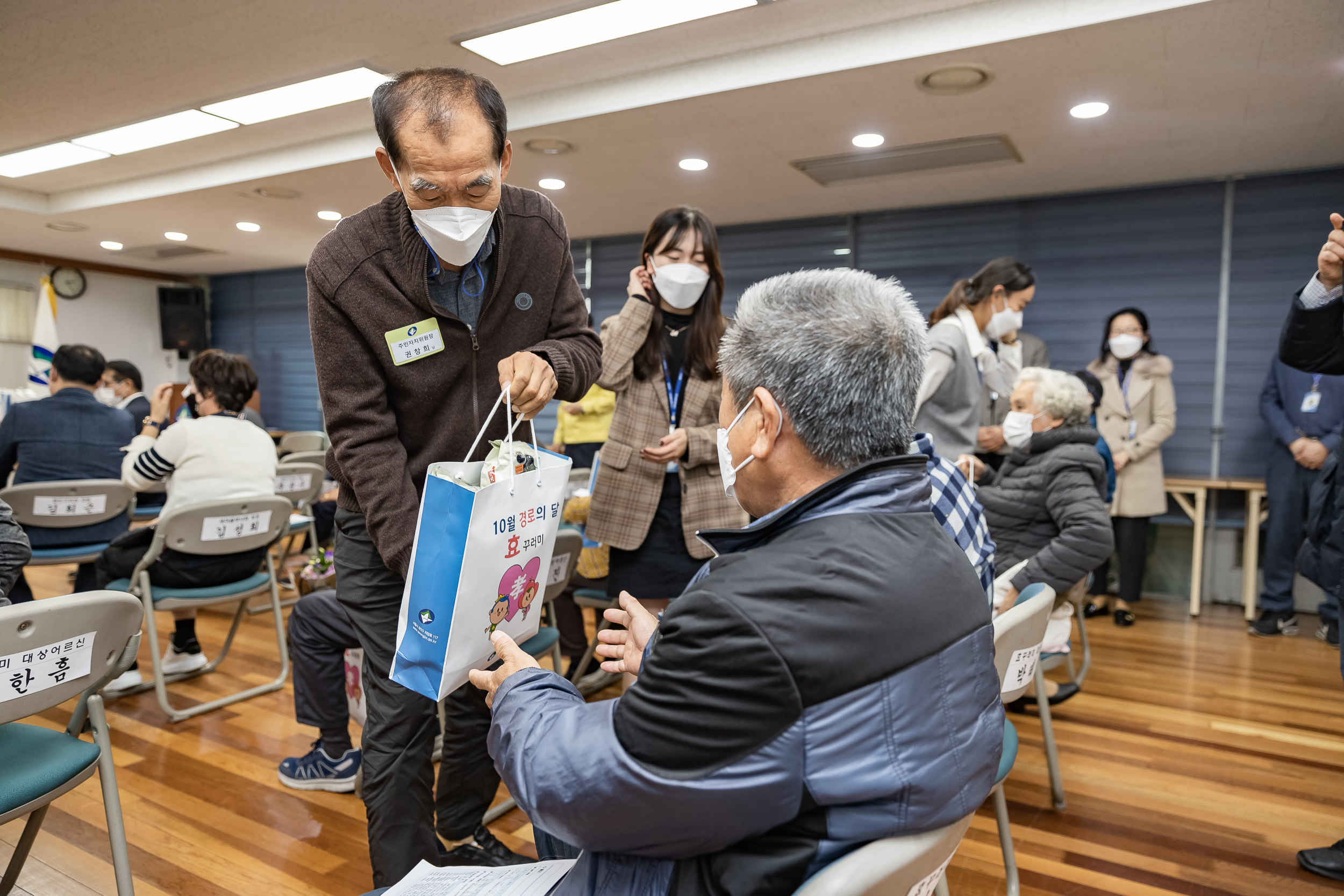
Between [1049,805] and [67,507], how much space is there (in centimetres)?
405

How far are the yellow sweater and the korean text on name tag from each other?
2.75 m

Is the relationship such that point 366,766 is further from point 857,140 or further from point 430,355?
point 857,140

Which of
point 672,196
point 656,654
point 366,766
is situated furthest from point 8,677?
point 672,196

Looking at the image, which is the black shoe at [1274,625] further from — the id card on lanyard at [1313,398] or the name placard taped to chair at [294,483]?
the name placard taped to chair at [294,483]

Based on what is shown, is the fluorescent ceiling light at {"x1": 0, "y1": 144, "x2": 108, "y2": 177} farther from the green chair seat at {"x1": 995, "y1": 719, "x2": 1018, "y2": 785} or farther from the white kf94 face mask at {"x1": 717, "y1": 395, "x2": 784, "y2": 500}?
the green chair seat at {"x1": 995, "y1": 719, "x2": 1018, "y2": 785}

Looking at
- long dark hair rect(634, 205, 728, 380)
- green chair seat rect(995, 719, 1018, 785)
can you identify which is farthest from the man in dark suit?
green chair seat rect(995, 719, 1018, 785)

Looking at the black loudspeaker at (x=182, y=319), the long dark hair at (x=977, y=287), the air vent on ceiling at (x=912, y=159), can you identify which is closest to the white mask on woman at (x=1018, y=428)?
the long dark hair at (x=977, y=287)

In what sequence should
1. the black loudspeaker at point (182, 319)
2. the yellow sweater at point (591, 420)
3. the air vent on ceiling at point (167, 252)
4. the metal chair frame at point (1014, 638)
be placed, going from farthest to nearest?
the black loudspeaker at point (182, 319)
the air vent on ceiling at point (167, 252)
the yellow sweater at point (591, 420)
the metal chair frame at point (1014, 638)

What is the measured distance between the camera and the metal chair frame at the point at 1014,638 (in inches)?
62.4

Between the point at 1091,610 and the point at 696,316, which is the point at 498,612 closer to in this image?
the point at 696,316

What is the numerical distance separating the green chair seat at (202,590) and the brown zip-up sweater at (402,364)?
204 cm

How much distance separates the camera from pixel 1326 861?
6.94 ft

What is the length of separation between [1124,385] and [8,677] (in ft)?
18.1

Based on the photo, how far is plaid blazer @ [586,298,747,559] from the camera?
7.28ft
